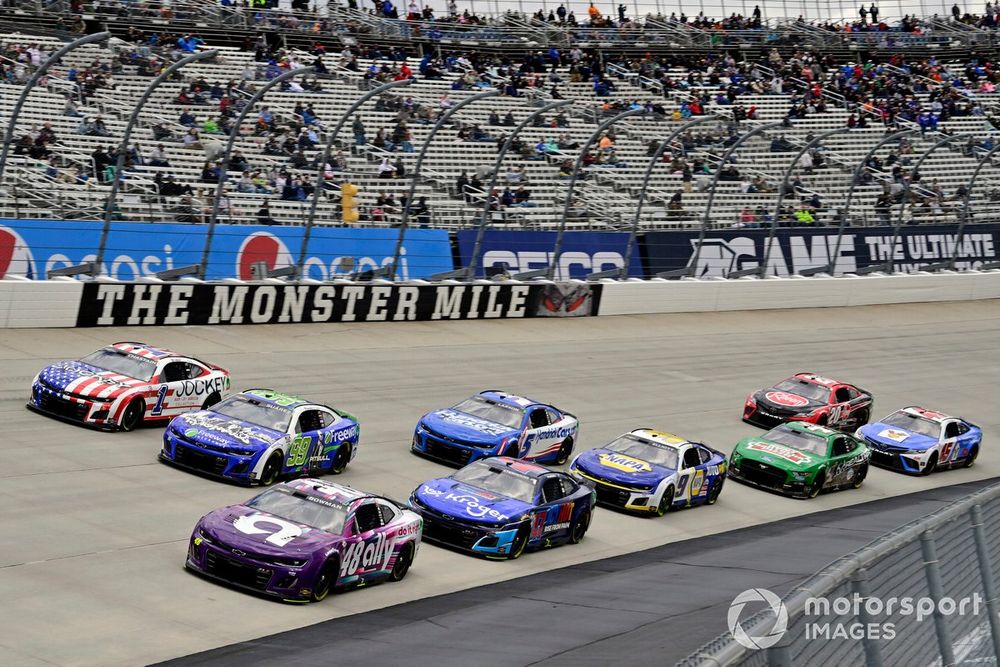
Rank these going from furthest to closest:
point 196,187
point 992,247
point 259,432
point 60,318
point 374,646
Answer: point 992,247
point 196,187
point 60,318
point 259,432
point 374,646

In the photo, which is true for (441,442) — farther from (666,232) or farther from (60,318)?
(666,232)

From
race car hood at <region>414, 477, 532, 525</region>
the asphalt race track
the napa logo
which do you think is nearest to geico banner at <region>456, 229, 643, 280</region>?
the asphalt race track

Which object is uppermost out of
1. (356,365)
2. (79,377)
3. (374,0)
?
(374,0)

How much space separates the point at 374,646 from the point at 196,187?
67.8 ft

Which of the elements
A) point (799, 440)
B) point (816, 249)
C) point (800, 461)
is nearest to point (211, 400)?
point (800, 461)

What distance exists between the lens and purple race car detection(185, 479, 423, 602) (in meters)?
14.1

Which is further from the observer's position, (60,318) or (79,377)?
(60,318)

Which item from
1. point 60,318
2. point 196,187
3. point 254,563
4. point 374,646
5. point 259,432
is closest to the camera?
point 374,646

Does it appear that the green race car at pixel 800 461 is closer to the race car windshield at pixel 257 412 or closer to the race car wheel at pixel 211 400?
Result: the race car windshield at pixel 257 412

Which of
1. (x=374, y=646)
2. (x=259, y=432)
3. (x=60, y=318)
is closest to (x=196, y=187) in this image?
(x=60, y=318)

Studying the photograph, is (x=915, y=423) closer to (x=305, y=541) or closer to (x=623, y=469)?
(x=623, y=469)

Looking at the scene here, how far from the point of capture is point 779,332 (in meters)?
41.2

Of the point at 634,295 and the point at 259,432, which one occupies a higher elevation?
the point at 259,432

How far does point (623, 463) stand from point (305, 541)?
795 cm
